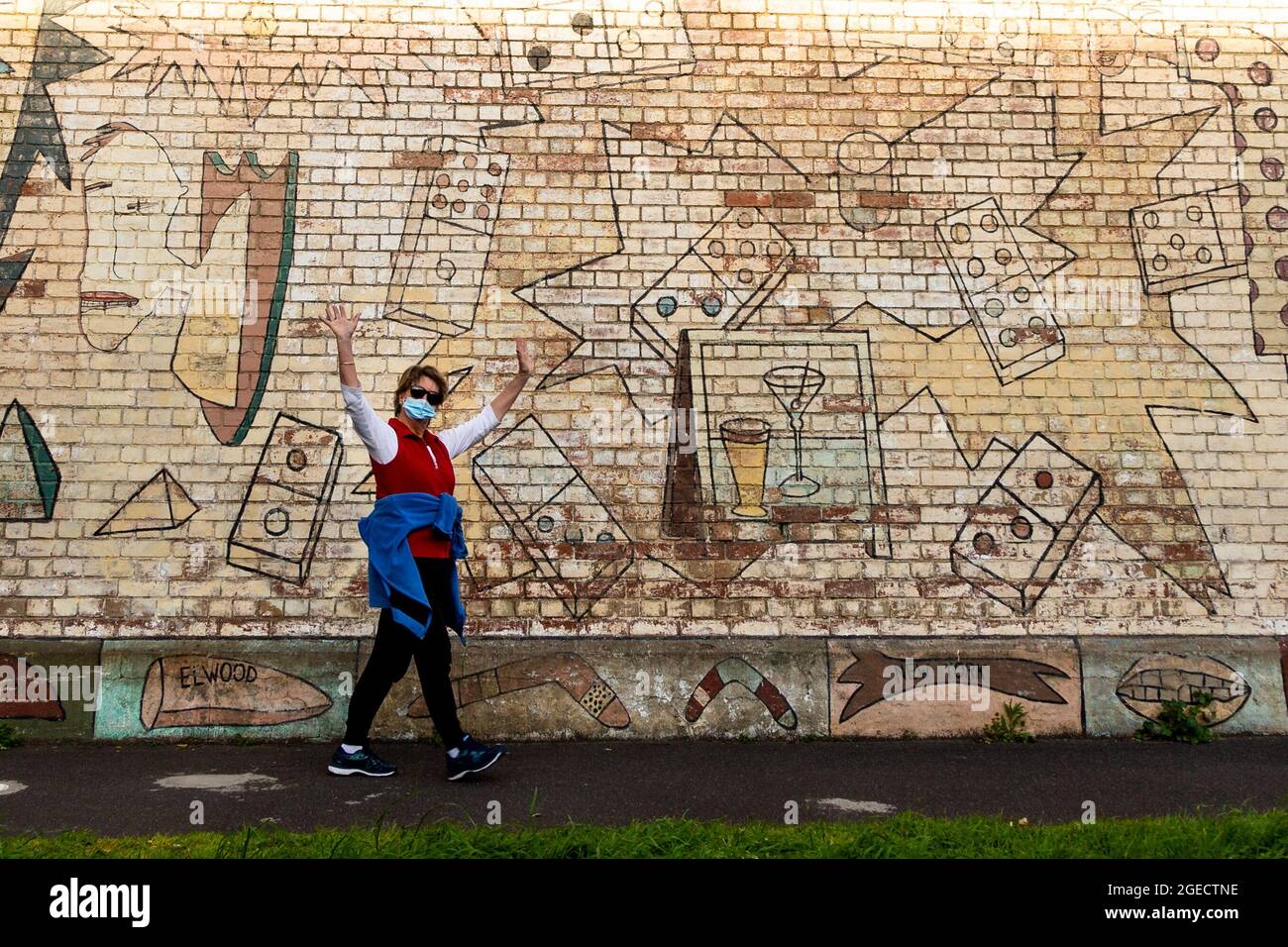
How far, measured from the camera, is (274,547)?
539 cm

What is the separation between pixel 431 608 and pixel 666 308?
8.04ft

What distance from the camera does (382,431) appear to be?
4035mm

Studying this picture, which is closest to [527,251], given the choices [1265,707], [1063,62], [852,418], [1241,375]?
[852,418]

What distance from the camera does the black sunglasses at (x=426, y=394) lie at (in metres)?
4.24

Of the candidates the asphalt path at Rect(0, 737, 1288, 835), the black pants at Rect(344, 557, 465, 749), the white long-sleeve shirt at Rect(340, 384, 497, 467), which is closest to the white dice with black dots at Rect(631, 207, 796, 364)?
the white long-sleeve shirt at Rect(340, 384, 497, 467)

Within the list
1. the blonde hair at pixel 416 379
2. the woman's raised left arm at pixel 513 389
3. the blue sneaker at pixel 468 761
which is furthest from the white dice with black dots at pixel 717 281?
the blue sneaker at pixel 468 761

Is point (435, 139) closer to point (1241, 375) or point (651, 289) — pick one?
point (651, 289)

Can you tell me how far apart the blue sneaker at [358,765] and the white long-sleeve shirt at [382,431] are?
1309 mm

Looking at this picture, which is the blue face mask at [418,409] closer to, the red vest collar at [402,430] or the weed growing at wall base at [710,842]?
the red vest collar at [402,430]

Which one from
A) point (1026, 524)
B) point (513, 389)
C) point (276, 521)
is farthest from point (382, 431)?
point (1026, 524)

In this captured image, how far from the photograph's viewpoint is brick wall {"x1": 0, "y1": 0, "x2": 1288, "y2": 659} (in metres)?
5.44

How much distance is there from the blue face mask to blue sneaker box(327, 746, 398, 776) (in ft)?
4.90

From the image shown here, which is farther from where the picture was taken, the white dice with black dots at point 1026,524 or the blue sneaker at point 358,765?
the white dice with black dots at point 1026,524

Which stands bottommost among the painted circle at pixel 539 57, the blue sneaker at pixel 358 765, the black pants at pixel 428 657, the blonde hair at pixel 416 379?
the blue sneaker at pixel 358 765
